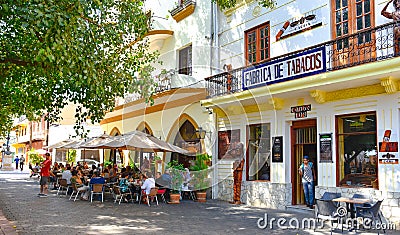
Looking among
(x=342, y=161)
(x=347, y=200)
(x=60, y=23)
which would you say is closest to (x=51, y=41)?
(x=60, y=23)

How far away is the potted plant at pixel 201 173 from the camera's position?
50.4ft

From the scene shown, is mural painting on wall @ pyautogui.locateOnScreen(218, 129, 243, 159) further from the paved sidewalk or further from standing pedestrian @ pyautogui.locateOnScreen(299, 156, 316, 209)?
standing pedestrian @ pyautogui.locateOnScreen(299, 156, 316, 209)

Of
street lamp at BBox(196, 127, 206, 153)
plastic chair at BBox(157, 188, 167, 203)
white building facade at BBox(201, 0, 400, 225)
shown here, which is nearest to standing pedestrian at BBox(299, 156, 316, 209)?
white building facade at BBox(201, 0, 400, 225)

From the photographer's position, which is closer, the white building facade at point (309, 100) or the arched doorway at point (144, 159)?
the white building facade at point (309, 100)

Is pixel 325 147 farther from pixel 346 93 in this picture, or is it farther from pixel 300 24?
pixel 300 24

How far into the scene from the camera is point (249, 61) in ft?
48.5

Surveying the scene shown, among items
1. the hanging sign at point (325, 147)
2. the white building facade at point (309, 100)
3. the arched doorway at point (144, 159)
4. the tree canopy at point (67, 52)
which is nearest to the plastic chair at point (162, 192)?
the white building facade at point (309, 100)

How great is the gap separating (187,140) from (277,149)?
18.5ft

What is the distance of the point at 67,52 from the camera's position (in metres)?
7.03

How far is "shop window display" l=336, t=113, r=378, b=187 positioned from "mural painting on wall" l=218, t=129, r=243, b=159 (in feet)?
13.7

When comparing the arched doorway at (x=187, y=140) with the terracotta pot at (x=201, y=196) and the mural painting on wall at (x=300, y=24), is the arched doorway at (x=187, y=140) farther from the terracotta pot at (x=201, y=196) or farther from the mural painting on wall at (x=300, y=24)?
the mural painting on wall at (x=300, y=24)

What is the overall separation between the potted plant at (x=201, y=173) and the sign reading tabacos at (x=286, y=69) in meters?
3.60

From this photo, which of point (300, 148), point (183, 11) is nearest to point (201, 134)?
point (300, 148)

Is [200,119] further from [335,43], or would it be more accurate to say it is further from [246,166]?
[335,43]
